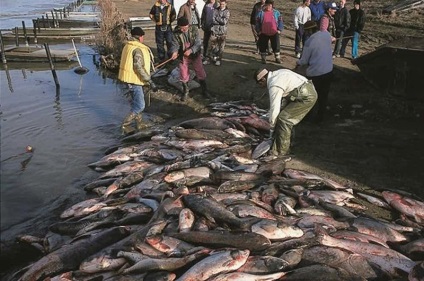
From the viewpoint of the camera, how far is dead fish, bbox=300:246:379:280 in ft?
14.9

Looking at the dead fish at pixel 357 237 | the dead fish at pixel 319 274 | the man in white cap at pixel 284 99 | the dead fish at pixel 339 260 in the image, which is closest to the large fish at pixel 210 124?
the man in white cap at pixel 284 99

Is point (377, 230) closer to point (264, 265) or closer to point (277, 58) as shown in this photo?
point (264, 265)

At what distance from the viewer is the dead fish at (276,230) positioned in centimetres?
496

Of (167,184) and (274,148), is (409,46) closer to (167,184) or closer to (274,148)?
(274,148)

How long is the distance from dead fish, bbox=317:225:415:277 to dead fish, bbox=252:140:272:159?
9.61 ft

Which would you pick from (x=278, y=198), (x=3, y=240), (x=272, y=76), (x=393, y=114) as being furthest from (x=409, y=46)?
(x=3, y=240)

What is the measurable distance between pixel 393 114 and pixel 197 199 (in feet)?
21.6

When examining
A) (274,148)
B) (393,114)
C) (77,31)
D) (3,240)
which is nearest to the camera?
(3,240)

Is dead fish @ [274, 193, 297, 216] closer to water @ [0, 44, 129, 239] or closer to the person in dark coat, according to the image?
water @ [0, 44, 129, 239]

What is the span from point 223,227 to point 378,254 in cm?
184

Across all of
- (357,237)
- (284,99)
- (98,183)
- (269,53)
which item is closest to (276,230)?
(357,237)

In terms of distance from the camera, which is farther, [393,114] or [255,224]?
[393,114]

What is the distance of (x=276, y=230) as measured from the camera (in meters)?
4.99

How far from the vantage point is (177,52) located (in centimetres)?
1063
